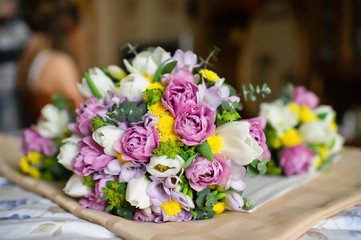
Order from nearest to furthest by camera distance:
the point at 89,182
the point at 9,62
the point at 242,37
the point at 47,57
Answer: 1. the point at 89,182
2. the point at 47,57
3. the point at 9,62
4. the point at 242,37

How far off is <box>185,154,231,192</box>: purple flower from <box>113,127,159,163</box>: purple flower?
3.3 inches

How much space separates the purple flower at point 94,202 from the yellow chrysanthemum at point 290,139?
565mm

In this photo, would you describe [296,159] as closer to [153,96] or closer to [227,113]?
[227,113]

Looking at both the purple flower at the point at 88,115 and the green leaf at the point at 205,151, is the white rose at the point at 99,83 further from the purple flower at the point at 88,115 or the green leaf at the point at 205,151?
the green leaf at the point at 205,151

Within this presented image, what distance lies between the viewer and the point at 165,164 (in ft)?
2.13

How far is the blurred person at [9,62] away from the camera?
11.9ft

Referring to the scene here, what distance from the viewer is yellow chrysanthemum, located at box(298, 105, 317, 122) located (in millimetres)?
1104

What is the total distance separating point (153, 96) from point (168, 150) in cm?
12

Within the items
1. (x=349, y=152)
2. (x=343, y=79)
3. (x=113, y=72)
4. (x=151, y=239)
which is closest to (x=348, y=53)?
(x=343, y=79)

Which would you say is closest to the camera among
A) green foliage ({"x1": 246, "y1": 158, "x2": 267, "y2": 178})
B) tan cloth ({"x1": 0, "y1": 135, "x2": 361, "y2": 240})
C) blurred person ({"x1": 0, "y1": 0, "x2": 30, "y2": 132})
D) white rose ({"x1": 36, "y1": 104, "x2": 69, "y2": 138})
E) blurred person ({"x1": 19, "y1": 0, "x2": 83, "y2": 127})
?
tan cloth ({"x1": 0, "y1": 135, "x2": 361, "y2": 240})

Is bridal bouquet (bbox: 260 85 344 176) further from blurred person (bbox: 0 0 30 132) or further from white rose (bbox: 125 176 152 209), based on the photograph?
blurred person (bbox: 0 0 30 132)

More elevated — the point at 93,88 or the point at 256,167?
the point at 93,88

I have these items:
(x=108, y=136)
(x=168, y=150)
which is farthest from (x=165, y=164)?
(x=108, y=136)

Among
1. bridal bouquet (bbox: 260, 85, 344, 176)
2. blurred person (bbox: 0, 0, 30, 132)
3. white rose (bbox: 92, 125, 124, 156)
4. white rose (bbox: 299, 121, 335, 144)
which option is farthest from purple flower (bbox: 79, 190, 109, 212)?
blurred person (bbox: 0, 0, 30, 132)
